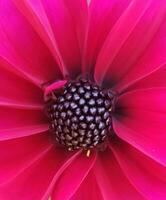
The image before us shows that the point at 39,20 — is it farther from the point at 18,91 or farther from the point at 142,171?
the point at 142,171

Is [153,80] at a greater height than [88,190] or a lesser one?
greater

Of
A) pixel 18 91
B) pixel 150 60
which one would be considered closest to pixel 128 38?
pixel 150 60

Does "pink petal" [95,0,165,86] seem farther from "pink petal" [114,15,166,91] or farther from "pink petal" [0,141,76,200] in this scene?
"pink petal" [0,141,76,200]

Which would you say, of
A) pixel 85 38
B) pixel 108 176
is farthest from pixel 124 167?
pixel 85 38

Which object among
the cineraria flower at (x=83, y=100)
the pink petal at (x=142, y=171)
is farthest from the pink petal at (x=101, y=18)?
the pink petal at (x=142, y=171)

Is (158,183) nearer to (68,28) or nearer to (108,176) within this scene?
(108,176)

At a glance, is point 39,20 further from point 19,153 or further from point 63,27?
point 19,153
